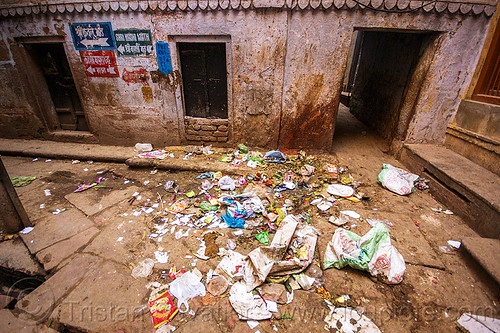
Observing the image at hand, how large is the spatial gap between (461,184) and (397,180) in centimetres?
78

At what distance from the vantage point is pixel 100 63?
4.55 metres

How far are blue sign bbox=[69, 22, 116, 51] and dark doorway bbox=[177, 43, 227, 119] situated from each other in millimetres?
1427

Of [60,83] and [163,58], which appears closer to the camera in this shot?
[163,58]

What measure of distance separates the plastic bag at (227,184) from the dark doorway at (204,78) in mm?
1722

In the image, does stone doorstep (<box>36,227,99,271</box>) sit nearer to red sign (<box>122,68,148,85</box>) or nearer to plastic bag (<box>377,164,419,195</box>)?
red sign (<box>122,68,148,85</box>)

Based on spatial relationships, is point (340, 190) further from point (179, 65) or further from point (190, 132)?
point (179, 65)

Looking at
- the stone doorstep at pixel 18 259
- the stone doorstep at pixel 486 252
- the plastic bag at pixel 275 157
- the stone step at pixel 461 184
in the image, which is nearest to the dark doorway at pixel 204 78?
the plastic bag at pixel 275 157

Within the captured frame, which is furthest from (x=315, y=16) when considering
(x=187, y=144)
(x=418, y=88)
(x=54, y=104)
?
(x=54, y=104)

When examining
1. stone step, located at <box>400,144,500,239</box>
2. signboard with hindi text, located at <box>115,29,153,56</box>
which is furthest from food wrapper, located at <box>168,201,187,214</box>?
stone step, located at <box>400,144,500,239</box>

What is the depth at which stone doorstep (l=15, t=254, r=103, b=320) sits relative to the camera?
1971 millimetres

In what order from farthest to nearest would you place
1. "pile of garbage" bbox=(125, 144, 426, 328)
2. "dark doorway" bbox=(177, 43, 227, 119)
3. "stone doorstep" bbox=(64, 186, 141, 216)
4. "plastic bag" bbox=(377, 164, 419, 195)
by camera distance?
"dark doorway" bbox=(177, 43, 227, 119) < "plastic bag" bbox=(377, 164, 419, 195) < "stone doorstep" bbox=(64, 186, 141, 216) < "pile of garbage" bbox=(125, 144, 426, 328)

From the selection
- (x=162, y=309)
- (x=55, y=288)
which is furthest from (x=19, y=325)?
(x=162, y=309)

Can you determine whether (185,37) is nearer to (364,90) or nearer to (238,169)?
(238,169)

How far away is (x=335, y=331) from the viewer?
182 cm
